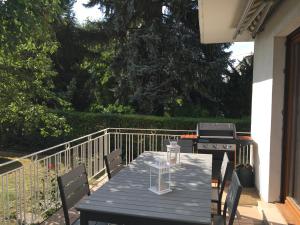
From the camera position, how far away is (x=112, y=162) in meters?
3.71

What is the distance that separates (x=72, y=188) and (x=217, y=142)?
325cm

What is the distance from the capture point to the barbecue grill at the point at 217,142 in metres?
5.39

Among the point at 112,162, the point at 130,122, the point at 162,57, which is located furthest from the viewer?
the point at 162,57

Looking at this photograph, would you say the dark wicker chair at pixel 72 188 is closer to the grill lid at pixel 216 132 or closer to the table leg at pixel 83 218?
the table leg at pixel 83 218

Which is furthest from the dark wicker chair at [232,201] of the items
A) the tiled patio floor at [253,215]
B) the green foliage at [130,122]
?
the green foliage at [130,122]

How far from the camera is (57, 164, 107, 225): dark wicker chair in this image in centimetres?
252

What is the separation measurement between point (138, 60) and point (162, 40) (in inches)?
39.2

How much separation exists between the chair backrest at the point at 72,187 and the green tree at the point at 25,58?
2.10 metres

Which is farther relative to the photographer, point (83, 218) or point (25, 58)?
point (25, 58)

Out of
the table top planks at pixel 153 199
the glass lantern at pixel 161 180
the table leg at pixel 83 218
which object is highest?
the glass lantern at pixel 161 180

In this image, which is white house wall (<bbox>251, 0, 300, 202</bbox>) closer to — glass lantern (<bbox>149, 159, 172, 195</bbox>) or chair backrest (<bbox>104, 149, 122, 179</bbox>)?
chair backrest (<bbox>104, 149, 122, 179</bbox>)

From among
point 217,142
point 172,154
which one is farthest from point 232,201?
point 217,142

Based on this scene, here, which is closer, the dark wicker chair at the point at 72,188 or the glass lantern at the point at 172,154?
the dark wicker chair at the point at 72,188

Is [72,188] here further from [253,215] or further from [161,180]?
[253,215]
